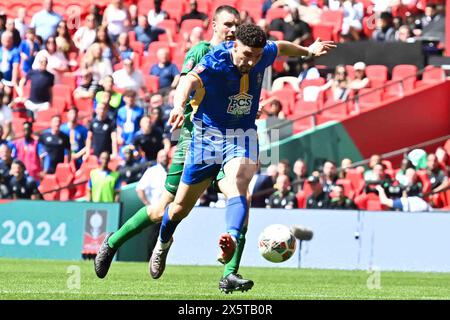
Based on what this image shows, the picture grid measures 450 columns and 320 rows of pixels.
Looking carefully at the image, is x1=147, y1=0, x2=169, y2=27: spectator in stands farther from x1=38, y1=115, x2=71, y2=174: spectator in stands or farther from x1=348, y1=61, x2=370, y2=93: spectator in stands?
x1=348, y1=61, x2=370, y2=93: spectator in stands

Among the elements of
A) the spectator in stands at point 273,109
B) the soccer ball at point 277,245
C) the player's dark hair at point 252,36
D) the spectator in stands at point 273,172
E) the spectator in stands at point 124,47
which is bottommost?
the spectator in stands at point 273,172

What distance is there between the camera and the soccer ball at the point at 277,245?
12.0 m

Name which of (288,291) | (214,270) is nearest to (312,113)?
(214,270)

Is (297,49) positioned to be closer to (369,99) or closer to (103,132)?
(103,132)

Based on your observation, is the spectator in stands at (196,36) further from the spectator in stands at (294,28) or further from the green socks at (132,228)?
the green socks at (132,228)

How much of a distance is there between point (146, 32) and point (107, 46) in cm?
108

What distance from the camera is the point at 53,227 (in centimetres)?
1967

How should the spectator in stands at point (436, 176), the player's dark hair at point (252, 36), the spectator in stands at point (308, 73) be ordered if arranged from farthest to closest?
the spectator in stands at point (308, 73), the spectator in stands at point (436, 176), the player's dark hair at point (252, 36)

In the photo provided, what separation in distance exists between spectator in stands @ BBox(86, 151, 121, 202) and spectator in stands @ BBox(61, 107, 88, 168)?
2.04 m

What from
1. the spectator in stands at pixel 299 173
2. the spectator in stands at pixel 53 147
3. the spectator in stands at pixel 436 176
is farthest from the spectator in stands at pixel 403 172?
the spectator in stands at pixel 53 147

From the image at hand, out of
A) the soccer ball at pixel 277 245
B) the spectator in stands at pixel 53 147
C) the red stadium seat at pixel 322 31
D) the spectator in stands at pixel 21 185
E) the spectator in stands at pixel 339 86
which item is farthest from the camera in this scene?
the red stadium seat at pixel 322 31

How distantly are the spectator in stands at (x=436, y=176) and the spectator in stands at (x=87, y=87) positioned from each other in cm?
694
